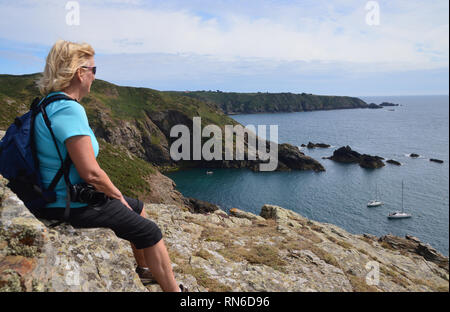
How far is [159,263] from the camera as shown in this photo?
457 cm

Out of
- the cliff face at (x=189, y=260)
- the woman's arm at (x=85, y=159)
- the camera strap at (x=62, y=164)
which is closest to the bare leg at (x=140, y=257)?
the cliff face at (x=189, y=260)

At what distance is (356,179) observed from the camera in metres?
91.2

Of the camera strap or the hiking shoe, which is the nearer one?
the camera strap

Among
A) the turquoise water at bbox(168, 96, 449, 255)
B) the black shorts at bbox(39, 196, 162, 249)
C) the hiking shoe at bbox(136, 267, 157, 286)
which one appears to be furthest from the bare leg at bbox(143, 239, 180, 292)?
the turquoise water at bbox(168, 96, 449, 255)

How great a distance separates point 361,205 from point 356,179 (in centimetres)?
Answer: 2205

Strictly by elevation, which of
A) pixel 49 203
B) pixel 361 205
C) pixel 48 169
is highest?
pixel 48 169

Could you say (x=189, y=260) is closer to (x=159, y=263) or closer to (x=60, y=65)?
(x=159, y=263)

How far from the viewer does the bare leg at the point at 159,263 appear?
14.8ft

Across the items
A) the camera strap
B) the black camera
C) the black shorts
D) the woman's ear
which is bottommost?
the black shorts

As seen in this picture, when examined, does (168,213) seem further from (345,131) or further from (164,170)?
(345,131)

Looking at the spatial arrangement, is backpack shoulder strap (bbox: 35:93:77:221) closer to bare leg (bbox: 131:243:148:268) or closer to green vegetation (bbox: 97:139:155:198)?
bare leg (bbox: 131:243:148:268)

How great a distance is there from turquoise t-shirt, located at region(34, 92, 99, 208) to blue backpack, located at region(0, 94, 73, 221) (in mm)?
56

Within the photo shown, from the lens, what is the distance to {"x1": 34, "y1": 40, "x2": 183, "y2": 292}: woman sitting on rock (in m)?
3.43

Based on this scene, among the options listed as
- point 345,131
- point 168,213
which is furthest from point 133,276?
point 345,131
